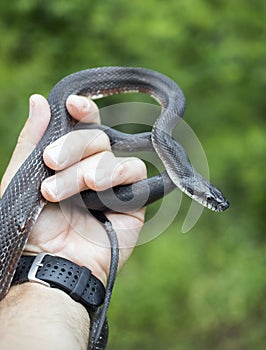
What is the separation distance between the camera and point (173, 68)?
8531 mm

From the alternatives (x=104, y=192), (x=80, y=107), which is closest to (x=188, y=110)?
(x=80, y=107)

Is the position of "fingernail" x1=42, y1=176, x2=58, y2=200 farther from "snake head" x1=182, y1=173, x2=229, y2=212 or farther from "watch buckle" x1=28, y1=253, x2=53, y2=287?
"snake head" x1=182, y1=173, x2=229, y2=212

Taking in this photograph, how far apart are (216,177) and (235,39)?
6.06 ft

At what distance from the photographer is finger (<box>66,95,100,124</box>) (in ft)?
13.2

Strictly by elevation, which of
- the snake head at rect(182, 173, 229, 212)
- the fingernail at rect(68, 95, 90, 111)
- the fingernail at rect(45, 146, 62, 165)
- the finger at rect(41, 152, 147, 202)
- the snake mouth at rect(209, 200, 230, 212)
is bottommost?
the snake mouth at rect(209, 200, 230, 212)

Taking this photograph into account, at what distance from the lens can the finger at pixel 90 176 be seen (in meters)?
3.59

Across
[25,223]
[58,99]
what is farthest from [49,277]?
[58,99]

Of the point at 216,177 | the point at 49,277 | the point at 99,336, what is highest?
the point at 49,277

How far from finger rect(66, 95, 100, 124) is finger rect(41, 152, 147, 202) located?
1.33 ft

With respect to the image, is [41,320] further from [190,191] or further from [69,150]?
[190,191]

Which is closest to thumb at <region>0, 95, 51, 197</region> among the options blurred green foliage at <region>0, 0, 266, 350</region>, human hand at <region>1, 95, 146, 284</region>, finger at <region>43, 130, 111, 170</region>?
human hand at <region>1, 95, 146, 284</region>

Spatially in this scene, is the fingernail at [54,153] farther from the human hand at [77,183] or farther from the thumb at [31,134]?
the thumb at [31,134]

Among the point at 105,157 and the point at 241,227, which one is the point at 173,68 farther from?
the point at 105,157

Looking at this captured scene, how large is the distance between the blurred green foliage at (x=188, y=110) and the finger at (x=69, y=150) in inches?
180
